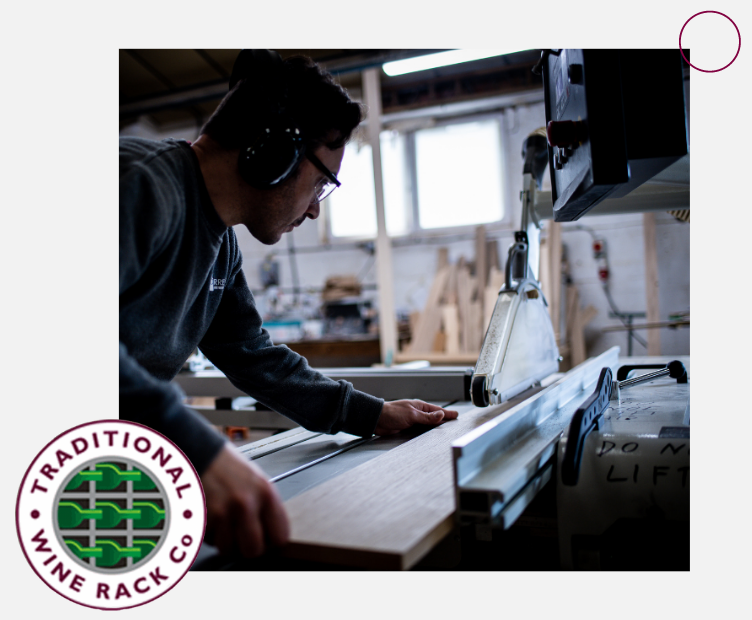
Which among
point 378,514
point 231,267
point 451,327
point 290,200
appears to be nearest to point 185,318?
point 231,267

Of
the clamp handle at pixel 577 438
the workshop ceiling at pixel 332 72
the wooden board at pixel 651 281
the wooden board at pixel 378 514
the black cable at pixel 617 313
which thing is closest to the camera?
the wooden board at pixel 378 514

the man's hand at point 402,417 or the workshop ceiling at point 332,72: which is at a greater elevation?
the workshop ceiling at point 332,72

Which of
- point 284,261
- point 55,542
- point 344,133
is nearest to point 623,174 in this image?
point 344,133

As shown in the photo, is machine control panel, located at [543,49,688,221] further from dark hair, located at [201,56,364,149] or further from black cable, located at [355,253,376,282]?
black cable, located at [355,253,376,282]

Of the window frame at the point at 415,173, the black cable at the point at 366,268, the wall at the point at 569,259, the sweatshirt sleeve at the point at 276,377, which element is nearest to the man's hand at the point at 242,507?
the sweatshirt sleeve at the point at 276,377

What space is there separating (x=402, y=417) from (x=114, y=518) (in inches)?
24.1

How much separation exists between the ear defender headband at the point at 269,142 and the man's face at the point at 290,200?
43 mm

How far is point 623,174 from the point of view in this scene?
722 mm

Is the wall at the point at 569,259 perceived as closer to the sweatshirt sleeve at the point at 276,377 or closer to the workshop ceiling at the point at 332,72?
the workshop ceiling at the point at 332,72

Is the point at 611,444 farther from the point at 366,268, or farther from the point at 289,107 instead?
the point at 366,268

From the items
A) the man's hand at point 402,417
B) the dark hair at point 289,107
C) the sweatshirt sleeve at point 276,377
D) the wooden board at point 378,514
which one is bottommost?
the wooden board at point 378,514

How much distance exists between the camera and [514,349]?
1184 millimetres

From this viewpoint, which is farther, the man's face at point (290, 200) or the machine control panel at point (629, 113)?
the man's face at point (290, 200)

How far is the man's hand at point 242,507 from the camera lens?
0.56 metres
